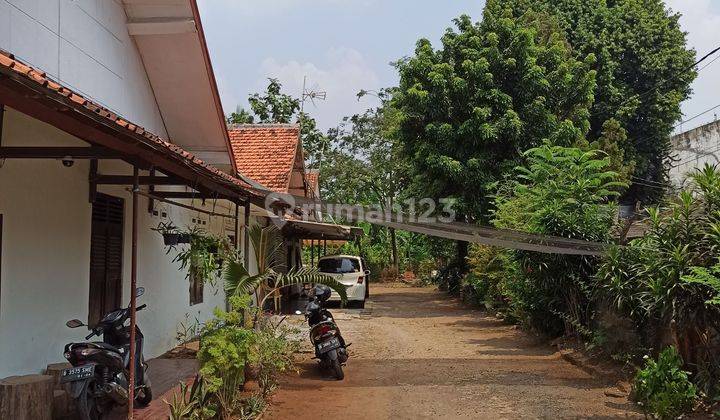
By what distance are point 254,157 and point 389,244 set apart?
2078cm

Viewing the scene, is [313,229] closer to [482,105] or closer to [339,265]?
[339,265]

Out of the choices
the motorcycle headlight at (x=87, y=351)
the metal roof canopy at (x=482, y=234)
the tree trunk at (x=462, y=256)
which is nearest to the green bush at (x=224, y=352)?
the motorcycle headlight at (x=87, y=351)

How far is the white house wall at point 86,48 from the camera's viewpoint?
19.7 feet

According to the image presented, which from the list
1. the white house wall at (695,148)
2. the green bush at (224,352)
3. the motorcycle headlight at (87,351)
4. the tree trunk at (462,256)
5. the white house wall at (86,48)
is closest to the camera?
the motorcycle headlight at (87,351)

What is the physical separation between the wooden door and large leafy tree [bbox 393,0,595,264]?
9138mm

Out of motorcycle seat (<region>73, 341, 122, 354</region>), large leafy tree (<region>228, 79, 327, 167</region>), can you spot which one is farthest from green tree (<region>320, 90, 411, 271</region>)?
motorcycle seat (<region>73, 341, 122, 354</region>)

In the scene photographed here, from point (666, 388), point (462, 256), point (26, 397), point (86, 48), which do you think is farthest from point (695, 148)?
point (26, 397)

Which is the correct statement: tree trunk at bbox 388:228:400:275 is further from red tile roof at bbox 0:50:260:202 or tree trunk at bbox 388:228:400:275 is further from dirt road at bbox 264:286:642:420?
red tile roof at bbox 0:50:260:202

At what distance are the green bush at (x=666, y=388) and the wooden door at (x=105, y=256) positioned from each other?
227 inches

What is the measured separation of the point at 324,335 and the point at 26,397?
371 centimetres

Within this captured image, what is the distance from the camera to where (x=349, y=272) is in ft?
56.3

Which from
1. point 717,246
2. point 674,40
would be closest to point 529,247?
point 717,246

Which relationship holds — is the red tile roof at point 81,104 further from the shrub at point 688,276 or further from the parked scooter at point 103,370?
the shrub at point 688,276

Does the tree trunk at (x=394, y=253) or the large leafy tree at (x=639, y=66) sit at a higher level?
the large leafy tree at (x=639, y=66)
